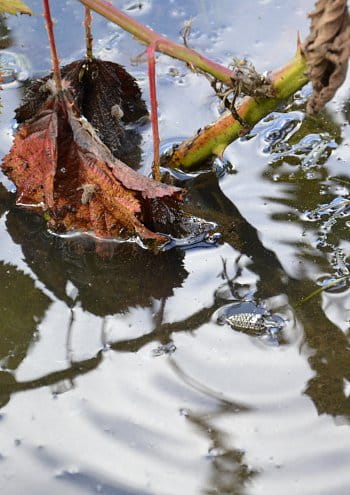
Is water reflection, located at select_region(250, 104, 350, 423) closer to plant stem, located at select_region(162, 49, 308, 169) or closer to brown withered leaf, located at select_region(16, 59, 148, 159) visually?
plant stem, located at select_region(162, 49, 308, 169)

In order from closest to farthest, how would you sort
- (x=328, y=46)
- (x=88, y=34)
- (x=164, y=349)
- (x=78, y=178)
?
(x=328, y=46) < (x=164, y=349) < (x=78, y=178) < (x=88, y=34)

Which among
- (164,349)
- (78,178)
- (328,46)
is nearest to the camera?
(328,46)

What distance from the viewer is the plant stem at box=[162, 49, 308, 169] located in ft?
5.51

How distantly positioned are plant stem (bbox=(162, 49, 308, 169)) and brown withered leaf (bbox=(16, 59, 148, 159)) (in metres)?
0.15

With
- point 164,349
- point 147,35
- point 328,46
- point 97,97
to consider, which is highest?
point 97,97

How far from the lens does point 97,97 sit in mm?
1928

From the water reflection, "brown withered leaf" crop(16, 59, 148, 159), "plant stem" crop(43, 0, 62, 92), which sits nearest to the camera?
the water reflection

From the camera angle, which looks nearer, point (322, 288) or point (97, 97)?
point (322, 288)

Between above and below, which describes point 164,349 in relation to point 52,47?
below

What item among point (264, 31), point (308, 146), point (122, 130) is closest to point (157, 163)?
point (122, 130)

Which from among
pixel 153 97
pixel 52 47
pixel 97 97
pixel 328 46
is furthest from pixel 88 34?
pixel 328 46

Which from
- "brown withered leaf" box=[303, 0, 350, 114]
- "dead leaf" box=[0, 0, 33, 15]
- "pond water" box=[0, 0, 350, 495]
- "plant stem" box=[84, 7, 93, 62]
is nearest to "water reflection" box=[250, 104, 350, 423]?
"pond water" box=[0, 0, 350, 495]

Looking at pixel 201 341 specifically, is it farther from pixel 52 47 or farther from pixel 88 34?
pixel 88 34

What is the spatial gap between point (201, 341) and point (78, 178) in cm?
46
